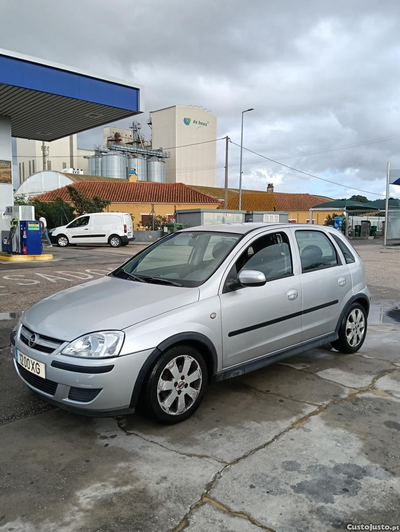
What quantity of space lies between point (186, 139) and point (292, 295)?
75.2 metres

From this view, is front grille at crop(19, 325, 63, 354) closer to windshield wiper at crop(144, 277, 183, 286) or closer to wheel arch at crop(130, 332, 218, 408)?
wheel arch at crop(130, 332, 218, 408)

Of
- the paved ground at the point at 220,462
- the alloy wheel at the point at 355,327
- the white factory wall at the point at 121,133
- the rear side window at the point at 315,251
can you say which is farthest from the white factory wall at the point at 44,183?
the paved ground at the point at 220,462

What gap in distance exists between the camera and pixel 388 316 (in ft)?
23.2

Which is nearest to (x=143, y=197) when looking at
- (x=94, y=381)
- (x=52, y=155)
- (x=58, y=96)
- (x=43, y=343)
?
(x=58, y=96)

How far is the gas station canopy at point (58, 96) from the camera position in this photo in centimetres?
1299

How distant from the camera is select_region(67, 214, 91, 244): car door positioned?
875 inches

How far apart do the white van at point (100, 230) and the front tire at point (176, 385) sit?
1934 centimetres

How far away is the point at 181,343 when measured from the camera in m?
3.22

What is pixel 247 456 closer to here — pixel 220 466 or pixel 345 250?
pixel 220 466

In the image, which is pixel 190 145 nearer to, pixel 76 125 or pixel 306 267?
pixel 76 125

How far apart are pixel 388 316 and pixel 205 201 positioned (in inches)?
1383

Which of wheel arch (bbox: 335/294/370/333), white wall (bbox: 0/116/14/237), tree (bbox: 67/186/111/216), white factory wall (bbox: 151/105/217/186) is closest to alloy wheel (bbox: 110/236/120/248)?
white wall (bbox: 0/116/14/237)

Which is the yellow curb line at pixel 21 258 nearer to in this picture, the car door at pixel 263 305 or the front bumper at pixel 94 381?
the car door at pixel 263 305

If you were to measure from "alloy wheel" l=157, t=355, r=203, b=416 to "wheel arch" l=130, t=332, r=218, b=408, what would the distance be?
0.12 m
